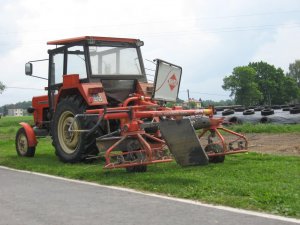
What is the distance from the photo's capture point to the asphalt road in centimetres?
533

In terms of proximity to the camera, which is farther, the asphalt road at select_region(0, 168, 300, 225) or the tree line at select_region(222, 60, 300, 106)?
the tree line at select_region(222, 60, 300, 106)

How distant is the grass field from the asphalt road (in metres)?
0.36

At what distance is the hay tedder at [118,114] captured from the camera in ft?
26.8

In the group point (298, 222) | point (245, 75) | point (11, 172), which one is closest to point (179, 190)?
point (298, 222)

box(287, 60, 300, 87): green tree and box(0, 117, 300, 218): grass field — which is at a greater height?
box(287, 60, 300, 87): green tree

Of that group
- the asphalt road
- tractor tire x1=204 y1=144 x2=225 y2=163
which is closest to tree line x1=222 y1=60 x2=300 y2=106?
tractor tire x1=204 y1=144 x2=225 y2=163

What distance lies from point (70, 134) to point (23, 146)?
2.63 meters

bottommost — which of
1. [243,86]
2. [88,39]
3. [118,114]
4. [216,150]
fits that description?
[216,150]

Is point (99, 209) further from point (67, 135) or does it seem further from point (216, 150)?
point (67, 135)

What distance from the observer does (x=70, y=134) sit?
10.8m

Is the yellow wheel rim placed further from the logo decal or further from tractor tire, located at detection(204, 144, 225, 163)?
tractor tire, located at detection(204, 144, 225, 163)

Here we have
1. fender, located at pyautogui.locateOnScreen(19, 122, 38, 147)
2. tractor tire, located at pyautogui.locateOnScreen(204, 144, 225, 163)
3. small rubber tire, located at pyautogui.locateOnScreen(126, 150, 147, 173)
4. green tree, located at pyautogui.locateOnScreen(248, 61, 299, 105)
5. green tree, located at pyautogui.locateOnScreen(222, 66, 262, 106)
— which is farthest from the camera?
green tree, located at pyautogui.locateOnScreen(248, 61, 299, 105)

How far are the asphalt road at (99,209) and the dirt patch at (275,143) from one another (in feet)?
13.8

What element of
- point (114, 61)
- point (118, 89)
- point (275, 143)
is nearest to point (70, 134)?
point (118, 89)
